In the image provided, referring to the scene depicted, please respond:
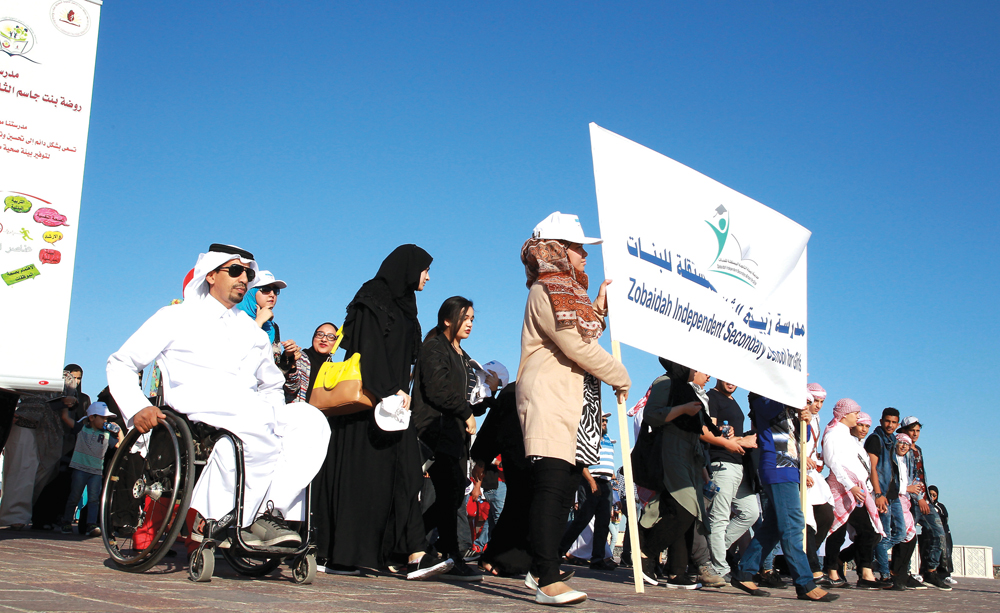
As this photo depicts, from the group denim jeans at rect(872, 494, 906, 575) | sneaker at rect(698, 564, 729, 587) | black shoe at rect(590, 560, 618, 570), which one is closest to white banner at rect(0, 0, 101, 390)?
sneaker at rect(698, 564, 729, 587)

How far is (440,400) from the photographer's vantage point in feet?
19.7

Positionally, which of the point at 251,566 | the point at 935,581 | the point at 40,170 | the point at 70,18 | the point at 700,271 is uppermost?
the point at 70,18

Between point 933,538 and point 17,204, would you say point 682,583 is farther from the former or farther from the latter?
point 17,204

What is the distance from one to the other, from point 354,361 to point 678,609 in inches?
94.8

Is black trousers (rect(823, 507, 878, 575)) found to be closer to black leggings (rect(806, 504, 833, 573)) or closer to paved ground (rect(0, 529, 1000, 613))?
black leggings (rect(806, 504, 833, 573))

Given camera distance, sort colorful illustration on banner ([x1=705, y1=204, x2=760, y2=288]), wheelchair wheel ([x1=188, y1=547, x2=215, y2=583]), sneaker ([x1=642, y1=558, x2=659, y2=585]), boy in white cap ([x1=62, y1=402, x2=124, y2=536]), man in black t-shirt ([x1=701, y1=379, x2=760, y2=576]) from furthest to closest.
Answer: boy in white cap ([x1=62, y1=402, x2=124, y2=536])
sneaker ([x1=642, y1=558, x2=659, y2=585])
man in black t-shirt ([x1=701, y1=379, x2=760, y2=576])
colorful illustration on banner ([x1=705, y1=204, x2=760, y2=288])
wheelchair wheel ([x1=188, y1=547, x2=215, y2=583])

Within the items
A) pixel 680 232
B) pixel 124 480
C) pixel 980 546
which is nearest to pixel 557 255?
pixel 680 232

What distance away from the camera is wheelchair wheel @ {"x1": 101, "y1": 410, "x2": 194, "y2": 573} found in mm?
4184

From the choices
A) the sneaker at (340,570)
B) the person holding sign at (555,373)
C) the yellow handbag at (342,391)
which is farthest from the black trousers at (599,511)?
the yellow handbag at (342,391)

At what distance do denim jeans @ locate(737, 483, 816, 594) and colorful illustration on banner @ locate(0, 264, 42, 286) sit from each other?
5708 mm

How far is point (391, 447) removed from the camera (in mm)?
5648

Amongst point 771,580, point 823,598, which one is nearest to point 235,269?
point 823,598

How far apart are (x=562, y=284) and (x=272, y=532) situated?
208 centimetres

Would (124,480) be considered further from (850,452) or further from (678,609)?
(850,452)
